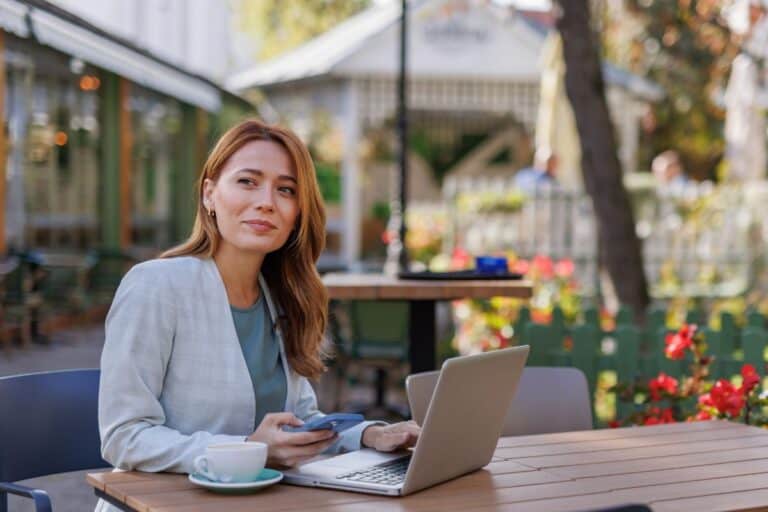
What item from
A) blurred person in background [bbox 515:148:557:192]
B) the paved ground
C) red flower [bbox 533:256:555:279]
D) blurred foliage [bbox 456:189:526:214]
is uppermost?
blurred person in background [bbox 515:148:557:192]

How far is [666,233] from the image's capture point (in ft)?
36.2

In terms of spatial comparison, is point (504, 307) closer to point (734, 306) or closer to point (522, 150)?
point (734, 306)

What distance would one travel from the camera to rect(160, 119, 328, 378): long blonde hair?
2.82 metres

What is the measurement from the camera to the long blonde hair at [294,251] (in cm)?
282

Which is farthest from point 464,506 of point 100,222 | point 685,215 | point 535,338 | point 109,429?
point 100,222

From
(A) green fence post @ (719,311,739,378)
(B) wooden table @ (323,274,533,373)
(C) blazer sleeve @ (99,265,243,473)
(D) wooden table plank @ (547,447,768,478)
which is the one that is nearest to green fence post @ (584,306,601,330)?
(A) green fence post @ (719,311,739,378)

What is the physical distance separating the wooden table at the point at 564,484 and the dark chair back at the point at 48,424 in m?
0.56

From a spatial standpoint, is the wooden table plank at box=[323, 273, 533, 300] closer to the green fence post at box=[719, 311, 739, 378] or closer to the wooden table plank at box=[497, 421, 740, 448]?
the green fence post at box=[719, 311, 739, 378]

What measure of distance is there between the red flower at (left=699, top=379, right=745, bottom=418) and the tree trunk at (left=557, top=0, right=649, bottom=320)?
399 cm

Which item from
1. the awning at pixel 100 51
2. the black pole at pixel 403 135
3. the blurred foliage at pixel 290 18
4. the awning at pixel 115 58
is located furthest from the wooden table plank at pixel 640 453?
the blurred foliage at pixel 290 18

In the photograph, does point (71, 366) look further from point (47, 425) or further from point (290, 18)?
point (290, 18)

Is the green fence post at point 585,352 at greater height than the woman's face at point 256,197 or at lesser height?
lesser

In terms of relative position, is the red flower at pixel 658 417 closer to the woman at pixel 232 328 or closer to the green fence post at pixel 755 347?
the green fence post at pixel 755 347

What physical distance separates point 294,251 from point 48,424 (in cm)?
72
